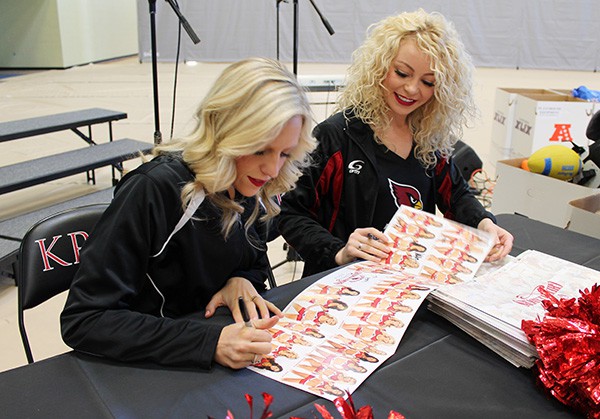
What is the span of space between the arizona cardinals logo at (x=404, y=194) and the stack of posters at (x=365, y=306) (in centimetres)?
28

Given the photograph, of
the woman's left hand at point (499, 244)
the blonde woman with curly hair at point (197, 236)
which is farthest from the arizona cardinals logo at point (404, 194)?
the blonde woman with curly hair at point (197, 236)

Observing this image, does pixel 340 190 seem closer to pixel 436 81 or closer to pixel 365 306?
pixel 436 81

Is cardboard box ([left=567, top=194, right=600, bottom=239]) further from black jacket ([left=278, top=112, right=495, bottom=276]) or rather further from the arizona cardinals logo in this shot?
the arizona cardinals logo

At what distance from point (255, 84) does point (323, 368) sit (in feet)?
1.64

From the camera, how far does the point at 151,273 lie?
3.56 ft

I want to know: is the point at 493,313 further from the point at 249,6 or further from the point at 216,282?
the point at 249,6

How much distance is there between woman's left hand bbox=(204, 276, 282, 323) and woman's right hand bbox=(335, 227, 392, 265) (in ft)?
0.93

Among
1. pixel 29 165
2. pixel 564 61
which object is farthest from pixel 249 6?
pixel 29 165

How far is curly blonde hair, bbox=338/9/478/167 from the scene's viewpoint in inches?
60.8

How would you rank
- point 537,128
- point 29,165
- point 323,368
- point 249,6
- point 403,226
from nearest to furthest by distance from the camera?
point 323,368 < point 403,226 < point 29,165 < point 537,128 < point 249,6

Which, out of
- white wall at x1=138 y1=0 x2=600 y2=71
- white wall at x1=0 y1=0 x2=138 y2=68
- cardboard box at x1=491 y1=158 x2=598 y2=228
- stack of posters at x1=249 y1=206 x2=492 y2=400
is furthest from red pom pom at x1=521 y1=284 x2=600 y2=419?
white wall at x1=138 y1=0 x2=600 y2=71

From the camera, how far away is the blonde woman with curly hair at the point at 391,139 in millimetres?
1550

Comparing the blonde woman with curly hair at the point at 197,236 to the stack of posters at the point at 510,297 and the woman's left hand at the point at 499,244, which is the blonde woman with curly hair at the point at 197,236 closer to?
the stack of posters at the point at 510,297

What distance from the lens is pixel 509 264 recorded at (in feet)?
4.05
